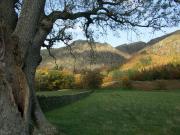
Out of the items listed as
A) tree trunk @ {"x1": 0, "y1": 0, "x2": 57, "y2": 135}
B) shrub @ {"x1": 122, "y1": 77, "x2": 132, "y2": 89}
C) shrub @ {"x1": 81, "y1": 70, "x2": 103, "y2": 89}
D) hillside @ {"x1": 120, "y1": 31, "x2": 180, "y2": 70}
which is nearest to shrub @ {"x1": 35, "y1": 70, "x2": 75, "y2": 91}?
shrub @ {"x1": 81, "y1": 70, "x2": 103, "y2": 89}

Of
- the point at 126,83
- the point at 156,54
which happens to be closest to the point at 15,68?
the point at 126,83

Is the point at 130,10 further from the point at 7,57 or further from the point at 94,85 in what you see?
the point at 94,85

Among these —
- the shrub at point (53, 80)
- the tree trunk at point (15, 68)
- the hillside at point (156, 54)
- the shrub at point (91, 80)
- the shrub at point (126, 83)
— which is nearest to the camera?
the tree trunk at point (15, 68)

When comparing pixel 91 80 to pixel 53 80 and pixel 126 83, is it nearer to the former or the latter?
pixel 126 83

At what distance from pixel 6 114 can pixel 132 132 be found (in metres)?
7.63

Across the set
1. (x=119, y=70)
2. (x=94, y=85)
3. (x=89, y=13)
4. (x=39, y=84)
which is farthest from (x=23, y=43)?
(x=119, y=70)

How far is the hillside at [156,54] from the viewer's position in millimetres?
78312

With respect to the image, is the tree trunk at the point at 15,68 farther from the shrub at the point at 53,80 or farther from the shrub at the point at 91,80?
the shrub at the point at 91,80

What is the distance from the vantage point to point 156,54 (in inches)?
3221

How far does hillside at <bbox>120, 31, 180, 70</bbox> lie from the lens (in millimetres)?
78312

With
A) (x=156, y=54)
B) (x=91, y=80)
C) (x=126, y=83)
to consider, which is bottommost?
(x=126, y=83)

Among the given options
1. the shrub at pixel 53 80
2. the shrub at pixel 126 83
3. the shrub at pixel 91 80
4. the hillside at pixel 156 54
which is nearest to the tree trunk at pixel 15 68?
the shrub at pixel 53 80

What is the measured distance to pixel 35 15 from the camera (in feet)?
41.3

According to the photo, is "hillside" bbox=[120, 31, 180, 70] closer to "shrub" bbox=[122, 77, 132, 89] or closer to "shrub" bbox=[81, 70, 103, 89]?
"shrub" bbox=[122, 77, 132, 89]
